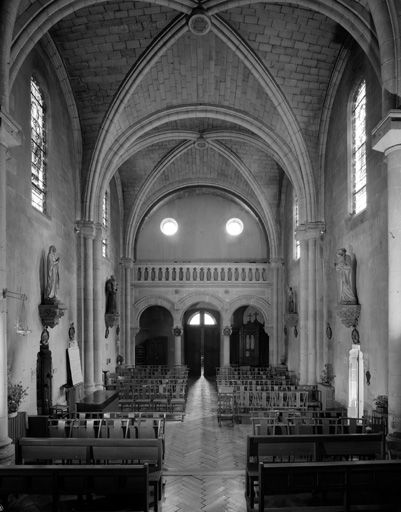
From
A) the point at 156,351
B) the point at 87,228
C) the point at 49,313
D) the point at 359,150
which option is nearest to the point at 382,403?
the point at 359,150

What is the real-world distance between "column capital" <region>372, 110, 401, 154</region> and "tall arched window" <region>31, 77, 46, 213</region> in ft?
30.1

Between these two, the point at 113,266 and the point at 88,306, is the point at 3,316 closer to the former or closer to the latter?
the point at 88,306

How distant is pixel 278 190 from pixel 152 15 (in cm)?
1415

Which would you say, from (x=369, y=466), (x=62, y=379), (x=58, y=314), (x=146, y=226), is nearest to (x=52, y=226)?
(x=58, y=314)

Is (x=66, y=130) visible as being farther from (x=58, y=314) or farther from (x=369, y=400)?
(x=369, y=400)

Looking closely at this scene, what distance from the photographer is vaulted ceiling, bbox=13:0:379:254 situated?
1445cm

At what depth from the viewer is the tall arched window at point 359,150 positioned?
14.4m

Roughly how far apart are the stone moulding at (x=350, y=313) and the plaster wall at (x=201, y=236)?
53.2 feet

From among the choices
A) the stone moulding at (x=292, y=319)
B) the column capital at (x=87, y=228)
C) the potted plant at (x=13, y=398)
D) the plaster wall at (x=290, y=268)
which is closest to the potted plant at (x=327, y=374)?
the plaster wall at (x=290, y=268)

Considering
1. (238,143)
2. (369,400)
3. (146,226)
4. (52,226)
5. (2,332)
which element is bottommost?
(369,400)

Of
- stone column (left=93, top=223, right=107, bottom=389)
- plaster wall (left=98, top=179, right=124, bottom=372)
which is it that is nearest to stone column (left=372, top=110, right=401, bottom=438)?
stone column (left=93, top=223, right=107, bottom=389)

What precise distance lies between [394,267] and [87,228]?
39.0 feet

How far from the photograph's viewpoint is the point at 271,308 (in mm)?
28703

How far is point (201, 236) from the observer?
30641 millimetres
